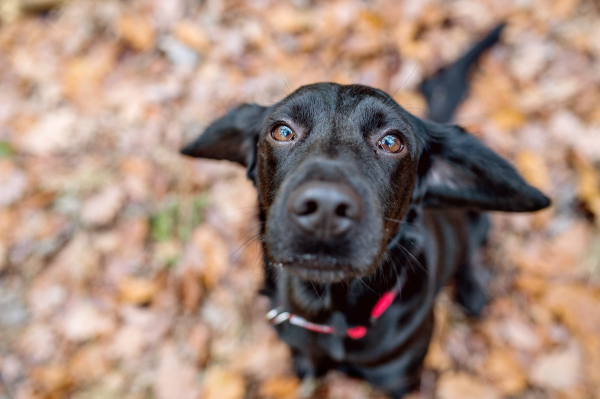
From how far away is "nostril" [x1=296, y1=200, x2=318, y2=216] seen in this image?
4.28 feet

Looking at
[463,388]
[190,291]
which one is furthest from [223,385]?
[463,388]

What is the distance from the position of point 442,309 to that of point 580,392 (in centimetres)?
90

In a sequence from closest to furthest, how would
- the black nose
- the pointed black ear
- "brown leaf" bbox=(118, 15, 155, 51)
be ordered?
1. the black nose
2. the pointed black ear
3. "brown leaf" bbox=(118, 15, 155, 51)

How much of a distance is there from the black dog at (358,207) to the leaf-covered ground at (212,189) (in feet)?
2.23

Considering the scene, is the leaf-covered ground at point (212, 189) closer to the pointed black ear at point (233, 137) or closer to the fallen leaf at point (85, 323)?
the fallen leaf at point (85, 323)

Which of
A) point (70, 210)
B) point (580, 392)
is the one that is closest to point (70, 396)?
point (70, 210)

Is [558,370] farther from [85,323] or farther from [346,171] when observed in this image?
[85,323]

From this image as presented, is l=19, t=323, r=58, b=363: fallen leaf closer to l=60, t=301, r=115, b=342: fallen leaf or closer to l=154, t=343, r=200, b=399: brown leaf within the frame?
l=60, t=301, r=115, b=342: fallen leaf

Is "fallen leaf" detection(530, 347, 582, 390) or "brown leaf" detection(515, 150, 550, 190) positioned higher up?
"brown leaf" detection(515, 150, 550, 190)

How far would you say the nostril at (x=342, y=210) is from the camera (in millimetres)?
1309

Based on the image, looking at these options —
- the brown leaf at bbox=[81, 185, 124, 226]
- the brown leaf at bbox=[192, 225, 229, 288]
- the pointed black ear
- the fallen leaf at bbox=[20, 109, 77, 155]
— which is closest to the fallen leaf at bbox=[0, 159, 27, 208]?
the fallen leaf at bbox=[20, 109, 77, 155]

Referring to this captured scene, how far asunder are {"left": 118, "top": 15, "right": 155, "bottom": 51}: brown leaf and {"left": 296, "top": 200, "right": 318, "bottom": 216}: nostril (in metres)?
2.90

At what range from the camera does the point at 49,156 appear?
317cm

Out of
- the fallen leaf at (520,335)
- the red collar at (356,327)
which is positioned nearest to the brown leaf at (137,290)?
Answer: the red collar at (356,327)
